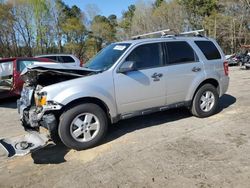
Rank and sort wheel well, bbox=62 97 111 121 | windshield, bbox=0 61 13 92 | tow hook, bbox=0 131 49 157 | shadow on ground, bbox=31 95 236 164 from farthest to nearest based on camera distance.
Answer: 1. windshield, bbox=0 61 13 92
2. wheel well, bbox=62 97 111 121
3. shadow on ground, bbox=31 95 236 164
4. tow hook, bbox=0 131 49 157

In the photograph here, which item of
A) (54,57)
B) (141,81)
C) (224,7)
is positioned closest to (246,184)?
(141,81)

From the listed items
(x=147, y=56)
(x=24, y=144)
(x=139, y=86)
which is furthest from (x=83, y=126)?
(x=147, y=56)

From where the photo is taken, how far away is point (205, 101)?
6.98 meters

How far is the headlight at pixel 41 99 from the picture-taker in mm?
5180

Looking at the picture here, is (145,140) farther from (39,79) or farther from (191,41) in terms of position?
(191,41)

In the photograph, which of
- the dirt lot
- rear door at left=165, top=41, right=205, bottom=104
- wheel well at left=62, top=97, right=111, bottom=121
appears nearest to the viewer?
the dirt lot

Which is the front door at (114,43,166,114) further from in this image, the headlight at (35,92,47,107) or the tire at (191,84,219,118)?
the headlight at (35,92,47,107)

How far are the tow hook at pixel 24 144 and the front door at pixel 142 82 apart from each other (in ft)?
4.81

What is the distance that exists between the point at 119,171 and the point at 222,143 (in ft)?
6.26

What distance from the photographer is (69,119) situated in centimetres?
519

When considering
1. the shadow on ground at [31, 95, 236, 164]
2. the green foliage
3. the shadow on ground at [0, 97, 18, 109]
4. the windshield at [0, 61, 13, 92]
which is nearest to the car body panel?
the shadow on ground at [31, 95, 236, 164]

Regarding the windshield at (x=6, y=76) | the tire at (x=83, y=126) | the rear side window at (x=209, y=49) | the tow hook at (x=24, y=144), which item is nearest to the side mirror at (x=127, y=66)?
the tire at (x=83, y=126)

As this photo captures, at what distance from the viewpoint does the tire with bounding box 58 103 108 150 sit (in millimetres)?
5188

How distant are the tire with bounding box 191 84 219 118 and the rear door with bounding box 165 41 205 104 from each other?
0.30m
